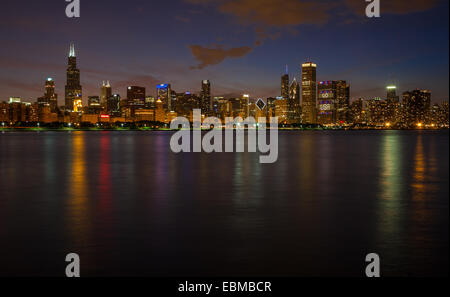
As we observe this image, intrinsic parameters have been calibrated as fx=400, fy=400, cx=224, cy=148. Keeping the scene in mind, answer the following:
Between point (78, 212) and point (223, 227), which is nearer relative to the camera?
point (223, 227)

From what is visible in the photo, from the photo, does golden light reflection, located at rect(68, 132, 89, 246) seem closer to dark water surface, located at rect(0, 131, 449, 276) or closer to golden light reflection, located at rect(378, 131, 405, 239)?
dark water surface, located at rect(0, 131, 449, 276)

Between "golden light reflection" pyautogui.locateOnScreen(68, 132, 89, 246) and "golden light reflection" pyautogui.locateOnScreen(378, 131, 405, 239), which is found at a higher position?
"golden light reflection" pyautogui.locateOnScreen(68, 132, 89, 246)

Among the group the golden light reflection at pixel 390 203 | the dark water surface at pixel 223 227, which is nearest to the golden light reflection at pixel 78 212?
the dark water surface at pixel 223 227

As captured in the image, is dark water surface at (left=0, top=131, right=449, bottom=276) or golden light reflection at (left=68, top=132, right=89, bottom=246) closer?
dark water surface at (left=0, top=131, right=449, bottom=276)

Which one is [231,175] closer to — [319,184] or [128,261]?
[319,184]

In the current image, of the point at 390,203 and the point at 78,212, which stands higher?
the point at 78,212

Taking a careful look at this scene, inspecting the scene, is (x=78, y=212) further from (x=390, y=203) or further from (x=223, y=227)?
(x=390, y=203)

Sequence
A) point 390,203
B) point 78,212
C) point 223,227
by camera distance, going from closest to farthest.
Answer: point 223,227 → point 78,212 → point 390,203

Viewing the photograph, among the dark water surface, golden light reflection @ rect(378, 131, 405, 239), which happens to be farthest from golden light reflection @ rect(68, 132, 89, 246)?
golden light reflection @ rect(378, 131, 405, 239)

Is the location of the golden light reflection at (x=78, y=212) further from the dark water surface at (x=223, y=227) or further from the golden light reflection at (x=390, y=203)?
the golden light reflection at (x=390, y=203)

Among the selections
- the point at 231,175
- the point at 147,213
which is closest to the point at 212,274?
the point at 147,213

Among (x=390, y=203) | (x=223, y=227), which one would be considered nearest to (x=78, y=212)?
(x=223, y=227)
